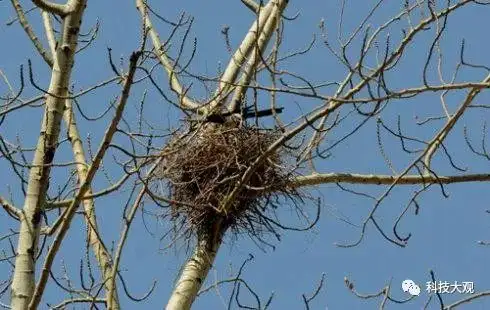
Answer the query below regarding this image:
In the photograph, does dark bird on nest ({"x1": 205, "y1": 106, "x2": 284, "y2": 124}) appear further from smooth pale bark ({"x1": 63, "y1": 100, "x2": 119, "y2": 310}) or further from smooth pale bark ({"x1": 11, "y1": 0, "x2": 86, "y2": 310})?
smooth pale bark ({"x1": 11, "y1": 0, "x2": 86, "y2": 310})

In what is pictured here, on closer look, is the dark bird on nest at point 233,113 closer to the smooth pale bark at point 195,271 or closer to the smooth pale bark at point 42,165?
the smooth pale bark at point 195,271

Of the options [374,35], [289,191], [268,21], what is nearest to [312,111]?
[374,35]

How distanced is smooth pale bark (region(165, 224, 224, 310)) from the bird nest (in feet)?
0.17

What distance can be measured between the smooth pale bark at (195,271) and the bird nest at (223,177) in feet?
0.17

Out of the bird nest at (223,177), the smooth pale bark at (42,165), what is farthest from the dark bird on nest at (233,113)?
the smooth pale bark at (42,165)

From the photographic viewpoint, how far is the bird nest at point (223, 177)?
4.84 meters

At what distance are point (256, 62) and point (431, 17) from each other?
2.76ft

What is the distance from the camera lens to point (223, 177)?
488cm

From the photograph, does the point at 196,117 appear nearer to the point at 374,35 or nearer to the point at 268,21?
the point at 268,21

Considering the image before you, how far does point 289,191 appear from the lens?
4996 millimetres

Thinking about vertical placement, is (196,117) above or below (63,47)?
above

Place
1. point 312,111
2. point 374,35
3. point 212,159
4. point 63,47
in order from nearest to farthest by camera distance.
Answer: point 63,47
point 312,111
point 374,35
point 212,159

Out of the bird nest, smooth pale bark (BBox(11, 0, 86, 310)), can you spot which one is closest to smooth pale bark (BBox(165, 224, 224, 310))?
the bird nest

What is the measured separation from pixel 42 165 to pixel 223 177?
4.35 ft
